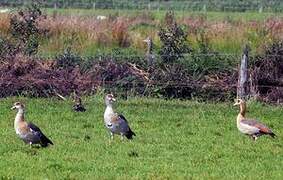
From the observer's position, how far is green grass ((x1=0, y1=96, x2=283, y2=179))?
14.5m

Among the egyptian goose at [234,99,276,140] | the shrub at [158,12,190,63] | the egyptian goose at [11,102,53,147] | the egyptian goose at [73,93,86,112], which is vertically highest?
the egyptian goose at [11,102,53,147]

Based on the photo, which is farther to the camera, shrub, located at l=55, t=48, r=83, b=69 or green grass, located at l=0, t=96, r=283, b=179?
shrub, located at l=55, t=48, r=83, b=69

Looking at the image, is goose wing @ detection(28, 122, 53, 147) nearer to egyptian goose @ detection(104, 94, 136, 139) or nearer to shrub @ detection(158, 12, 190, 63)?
egyptian goose @ detection(104, 94, 136, 139)

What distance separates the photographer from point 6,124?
1978 cm

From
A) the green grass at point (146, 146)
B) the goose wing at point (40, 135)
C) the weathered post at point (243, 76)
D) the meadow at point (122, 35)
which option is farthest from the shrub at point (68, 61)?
the goose wing at point (40, 135)

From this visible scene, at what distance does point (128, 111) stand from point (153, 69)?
3.39 metres

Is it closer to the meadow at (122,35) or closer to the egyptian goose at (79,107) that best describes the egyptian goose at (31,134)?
the egyptian goose at (79,107)

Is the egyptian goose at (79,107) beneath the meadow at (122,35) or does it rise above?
above

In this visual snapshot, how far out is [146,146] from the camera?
16922mm

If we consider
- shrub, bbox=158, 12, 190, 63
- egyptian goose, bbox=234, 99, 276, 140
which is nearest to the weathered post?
shrub, bbox=158, 12, 190, 63

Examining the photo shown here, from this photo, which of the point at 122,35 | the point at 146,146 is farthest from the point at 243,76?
the point at 122,35

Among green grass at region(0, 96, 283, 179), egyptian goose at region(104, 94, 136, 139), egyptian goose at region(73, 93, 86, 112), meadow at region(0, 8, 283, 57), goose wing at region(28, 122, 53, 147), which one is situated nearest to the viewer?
green grass at region(0, 96, 283, 179)

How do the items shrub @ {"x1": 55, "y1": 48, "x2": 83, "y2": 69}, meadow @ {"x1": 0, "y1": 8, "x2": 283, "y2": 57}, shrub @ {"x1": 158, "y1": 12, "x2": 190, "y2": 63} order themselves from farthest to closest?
1. meadow @ {"x1": 0, "y1": 8, "x2": 283, "y2": 57}
2. shrub @ {"x1": 158, "y1": 12, "x2": 190, "y2": 63}
3. shrub @ {"x1": 55, "y1": 48, "x2": 83, "y2": 69}

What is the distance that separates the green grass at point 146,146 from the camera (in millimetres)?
14461
